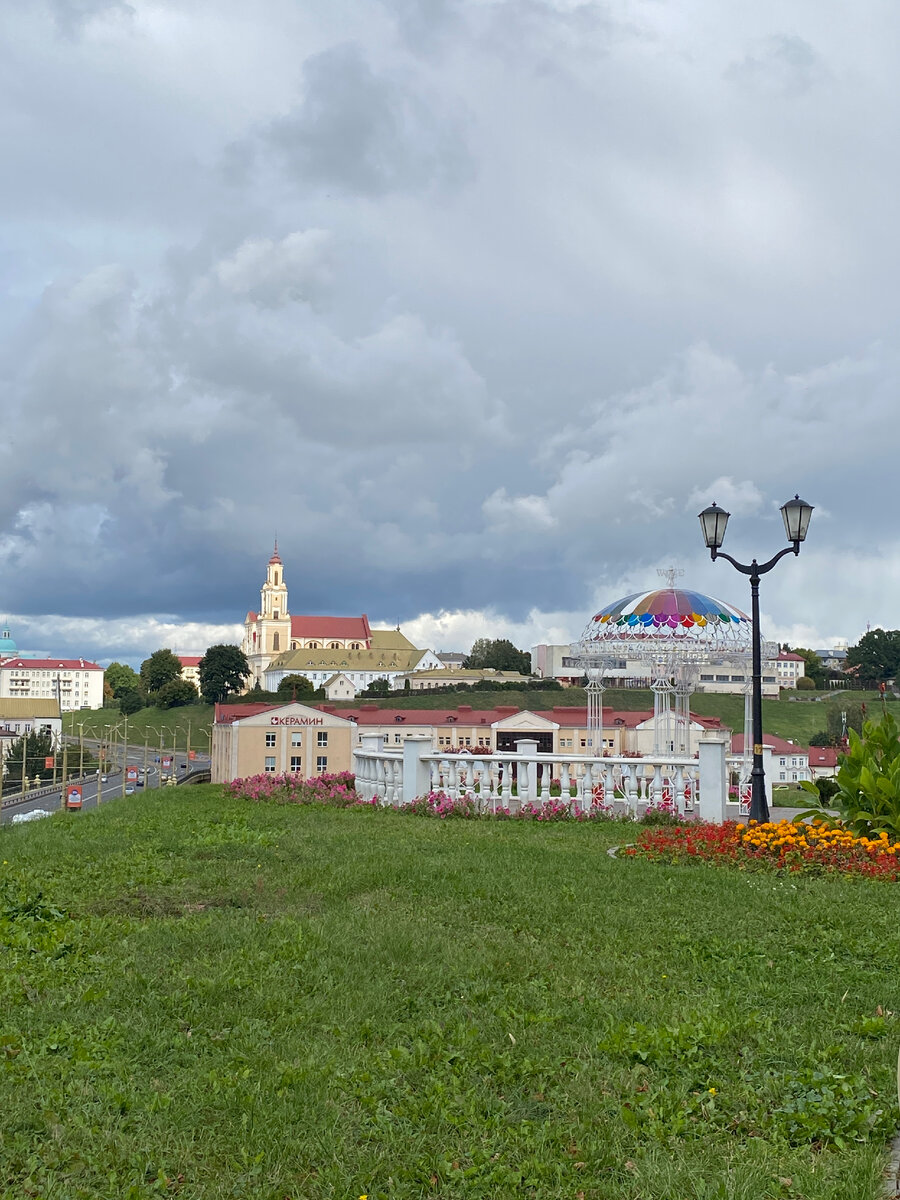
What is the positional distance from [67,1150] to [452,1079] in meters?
1.64

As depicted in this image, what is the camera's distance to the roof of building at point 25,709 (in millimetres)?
119250

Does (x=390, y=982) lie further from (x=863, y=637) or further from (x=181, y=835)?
(x=863, y=637)

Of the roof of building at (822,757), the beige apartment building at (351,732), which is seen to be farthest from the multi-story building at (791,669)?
the beige apartment building at (351,732)

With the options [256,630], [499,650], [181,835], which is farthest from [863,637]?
[181,835]

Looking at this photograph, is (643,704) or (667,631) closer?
(667,631)

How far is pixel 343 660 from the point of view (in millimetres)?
154875

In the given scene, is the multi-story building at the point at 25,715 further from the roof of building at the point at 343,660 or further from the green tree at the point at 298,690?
the roof of building at the point at 343,660

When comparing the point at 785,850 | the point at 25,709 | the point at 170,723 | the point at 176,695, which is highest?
the point at 176,695

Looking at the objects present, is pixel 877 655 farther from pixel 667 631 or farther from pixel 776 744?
pixel 667 631

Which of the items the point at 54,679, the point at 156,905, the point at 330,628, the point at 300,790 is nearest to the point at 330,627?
the point at 330,628

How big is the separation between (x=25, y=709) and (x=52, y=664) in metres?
61.0

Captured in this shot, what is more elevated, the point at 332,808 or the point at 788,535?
the point at 788,535

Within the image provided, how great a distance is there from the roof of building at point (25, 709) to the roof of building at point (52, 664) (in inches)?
2065

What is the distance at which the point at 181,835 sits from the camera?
11859mm
